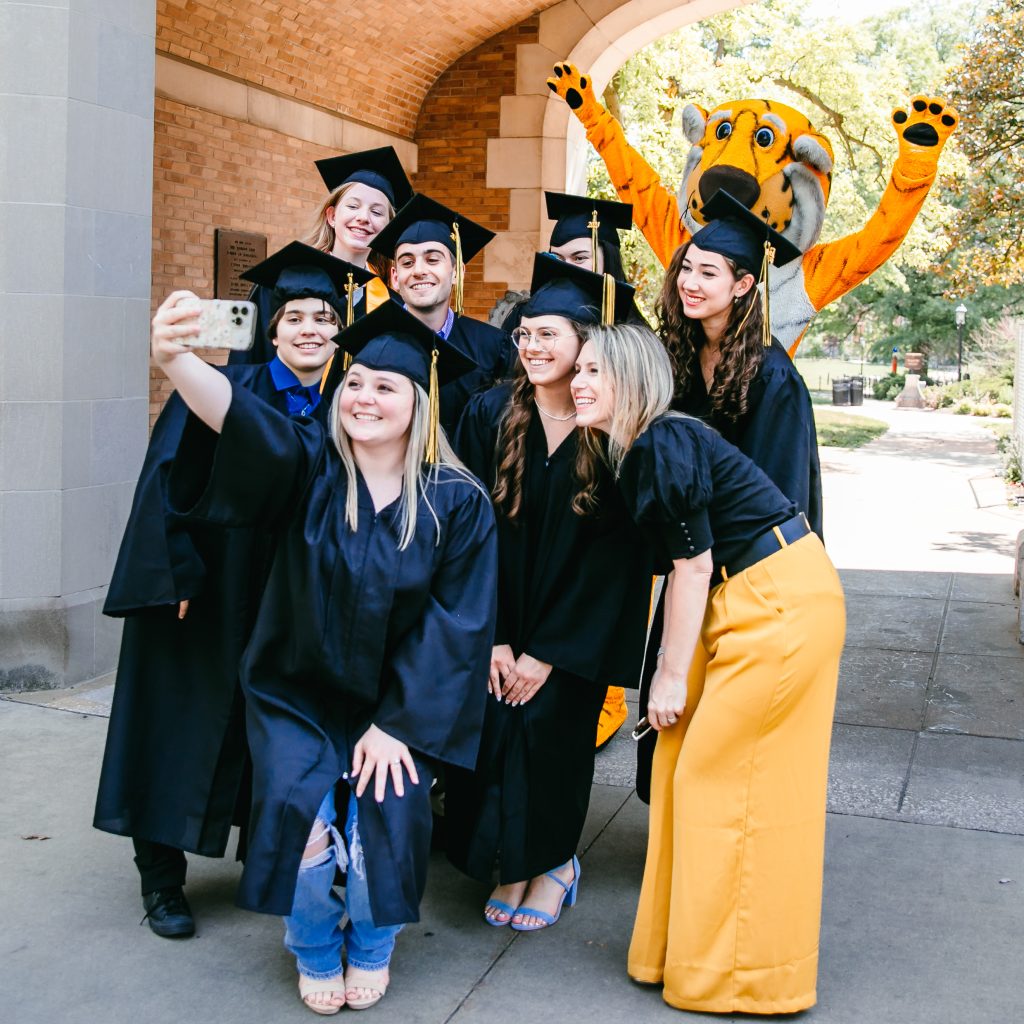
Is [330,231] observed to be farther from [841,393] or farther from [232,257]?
[841,393]

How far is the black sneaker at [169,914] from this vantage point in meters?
3.77

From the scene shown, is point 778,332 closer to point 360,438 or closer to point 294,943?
point 360,438

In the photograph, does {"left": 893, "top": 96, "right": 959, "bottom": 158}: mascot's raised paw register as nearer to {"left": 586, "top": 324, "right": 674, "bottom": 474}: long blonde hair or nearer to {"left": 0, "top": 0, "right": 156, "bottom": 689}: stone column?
{"left": 586, "top": 324, "right": 674, "bottom": 474}: long blonde hair

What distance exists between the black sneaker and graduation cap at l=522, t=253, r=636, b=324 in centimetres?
194

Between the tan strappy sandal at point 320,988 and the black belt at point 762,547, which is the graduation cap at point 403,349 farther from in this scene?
the tan strappy sandal at point 320,988

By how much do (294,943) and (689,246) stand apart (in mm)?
2180

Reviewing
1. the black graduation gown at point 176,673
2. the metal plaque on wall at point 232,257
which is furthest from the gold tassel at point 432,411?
the metal plaque on wall at point 232,257

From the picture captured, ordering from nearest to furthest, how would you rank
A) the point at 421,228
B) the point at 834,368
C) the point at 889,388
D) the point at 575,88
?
the point at 421,228 → the point at 575,88 → the point at 889,388 → the point at 834,368

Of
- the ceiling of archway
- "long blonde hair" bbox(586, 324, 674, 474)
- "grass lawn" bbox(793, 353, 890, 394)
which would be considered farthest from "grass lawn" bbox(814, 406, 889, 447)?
"grass lawn" bbox(793, 353, 890, 394)

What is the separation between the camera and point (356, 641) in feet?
11.3

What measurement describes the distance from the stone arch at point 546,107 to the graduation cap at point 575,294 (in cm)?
800

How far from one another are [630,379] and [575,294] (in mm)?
430

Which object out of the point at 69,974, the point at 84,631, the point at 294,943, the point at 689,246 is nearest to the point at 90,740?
the point at 84,631

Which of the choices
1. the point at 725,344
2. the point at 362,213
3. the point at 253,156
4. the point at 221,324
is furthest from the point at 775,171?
the point at 253,156
